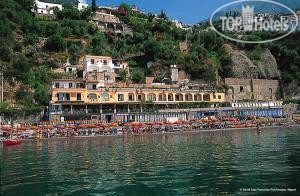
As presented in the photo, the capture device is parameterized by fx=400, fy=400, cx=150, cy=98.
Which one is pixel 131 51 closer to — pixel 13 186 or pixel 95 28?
pixel 95 28

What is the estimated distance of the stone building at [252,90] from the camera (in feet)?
280

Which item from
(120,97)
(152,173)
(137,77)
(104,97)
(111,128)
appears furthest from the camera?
(137,77)

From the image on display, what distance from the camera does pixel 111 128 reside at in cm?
5522

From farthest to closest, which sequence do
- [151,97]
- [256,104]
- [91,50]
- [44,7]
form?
[44,7], [91,50], [256,104], [151,97]

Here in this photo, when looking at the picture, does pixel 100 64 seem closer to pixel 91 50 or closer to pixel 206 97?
pixel 91 50

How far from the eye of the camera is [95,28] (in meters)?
91.2

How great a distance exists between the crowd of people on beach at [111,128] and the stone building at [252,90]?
19562 mm

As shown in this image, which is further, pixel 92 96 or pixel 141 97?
pixel 141 97

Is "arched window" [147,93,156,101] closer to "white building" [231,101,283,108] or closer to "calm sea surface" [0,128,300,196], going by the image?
"white building" [231,101,283,108]

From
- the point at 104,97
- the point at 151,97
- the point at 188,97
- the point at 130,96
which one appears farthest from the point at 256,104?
the point at 104,97

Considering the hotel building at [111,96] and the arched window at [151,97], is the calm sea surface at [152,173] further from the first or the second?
the arched window at [151,97]

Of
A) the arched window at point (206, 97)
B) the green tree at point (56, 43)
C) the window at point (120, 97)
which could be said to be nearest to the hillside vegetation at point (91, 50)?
the green tree at point (56, 43)

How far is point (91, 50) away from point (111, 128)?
32.1 metres

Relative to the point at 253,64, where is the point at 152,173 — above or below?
below
